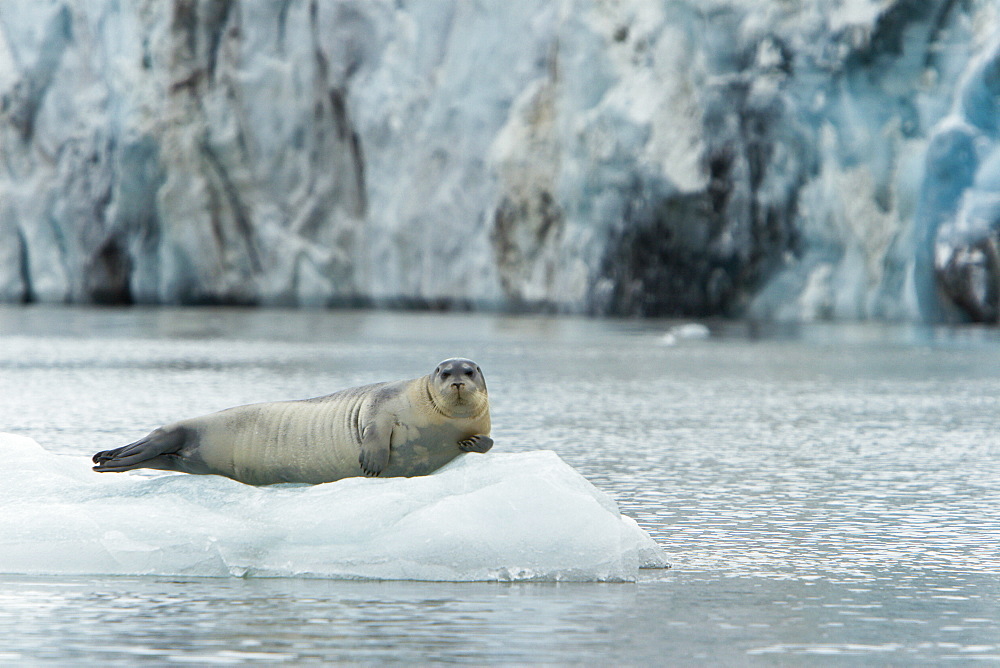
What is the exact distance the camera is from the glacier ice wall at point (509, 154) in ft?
98.0

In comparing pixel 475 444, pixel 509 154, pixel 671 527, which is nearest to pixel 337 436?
pixel 475 444

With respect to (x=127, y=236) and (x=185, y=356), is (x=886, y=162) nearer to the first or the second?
(x=185, y=356)

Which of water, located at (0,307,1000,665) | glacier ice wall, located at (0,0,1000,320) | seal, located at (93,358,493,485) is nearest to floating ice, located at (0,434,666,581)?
water, located at (0,307,1000,665)

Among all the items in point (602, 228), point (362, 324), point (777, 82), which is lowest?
point (362, 324)

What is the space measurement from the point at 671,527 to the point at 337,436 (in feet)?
4.33

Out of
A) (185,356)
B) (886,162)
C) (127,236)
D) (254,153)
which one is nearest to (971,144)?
(886,162)

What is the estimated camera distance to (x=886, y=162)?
3044 centimetres

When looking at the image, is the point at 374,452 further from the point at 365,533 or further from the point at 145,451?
the point at 145,451

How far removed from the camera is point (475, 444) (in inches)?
196

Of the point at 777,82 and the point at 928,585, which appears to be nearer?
the point at 928,585

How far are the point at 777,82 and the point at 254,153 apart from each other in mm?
18011

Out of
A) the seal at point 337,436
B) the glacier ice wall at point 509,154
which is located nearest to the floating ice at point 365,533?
the seal at point 337,436

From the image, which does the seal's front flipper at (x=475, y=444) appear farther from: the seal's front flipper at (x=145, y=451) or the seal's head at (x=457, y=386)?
the seal's front flipper at (x=145, y=451)

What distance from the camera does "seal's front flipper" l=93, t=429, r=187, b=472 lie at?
498 cm
